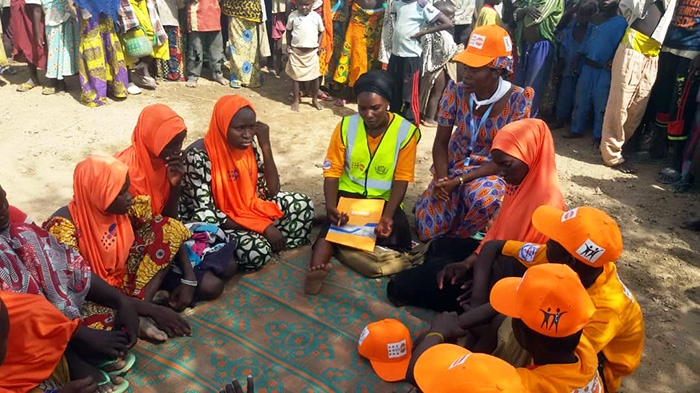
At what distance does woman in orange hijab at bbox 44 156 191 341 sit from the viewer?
9.45 feet

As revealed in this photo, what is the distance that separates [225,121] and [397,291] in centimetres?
156

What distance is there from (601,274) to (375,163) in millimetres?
1809

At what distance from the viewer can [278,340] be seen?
10.4ft

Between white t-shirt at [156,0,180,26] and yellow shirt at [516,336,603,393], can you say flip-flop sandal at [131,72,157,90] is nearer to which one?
white t-shirt at [156,0,180,26]

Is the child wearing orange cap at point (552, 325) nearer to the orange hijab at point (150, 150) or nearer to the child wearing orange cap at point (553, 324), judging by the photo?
the child wearing orange cap at point (553, 324)

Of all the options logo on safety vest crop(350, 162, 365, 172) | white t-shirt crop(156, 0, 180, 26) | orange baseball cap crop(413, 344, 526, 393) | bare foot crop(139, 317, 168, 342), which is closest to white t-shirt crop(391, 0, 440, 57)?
white t-shirt crop(156, 0, 180, 26)

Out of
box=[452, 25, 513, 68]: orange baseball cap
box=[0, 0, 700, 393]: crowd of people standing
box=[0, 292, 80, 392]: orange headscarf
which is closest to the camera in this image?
box=[0, 292, 80, 392]: orange headscarf

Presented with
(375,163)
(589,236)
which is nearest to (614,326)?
(589,236)

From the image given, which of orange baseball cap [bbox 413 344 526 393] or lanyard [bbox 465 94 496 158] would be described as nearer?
orange baseball cap [bbox 413 344 526 393]

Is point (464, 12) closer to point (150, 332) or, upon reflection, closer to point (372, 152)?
point (372, 152)

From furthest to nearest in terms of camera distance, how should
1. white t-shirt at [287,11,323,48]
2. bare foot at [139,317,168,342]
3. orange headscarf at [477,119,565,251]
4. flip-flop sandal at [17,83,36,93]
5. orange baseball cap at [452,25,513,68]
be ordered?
flip-flop sandal at [17,83,36,93] → white t-shirt at [287,11,323,48] → orange baseball cap at [452,25,513,68] → orange headscarf at [477,119,565,251] → bare foot at [139,317,168,342]

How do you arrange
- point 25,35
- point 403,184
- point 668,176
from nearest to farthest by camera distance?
point 403,184 < point 668,176 < point 25,35

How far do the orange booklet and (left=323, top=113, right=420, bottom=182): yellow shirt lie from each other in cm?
22

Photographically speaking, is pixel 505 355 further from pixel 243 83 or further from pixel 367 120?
pixel 243 83
